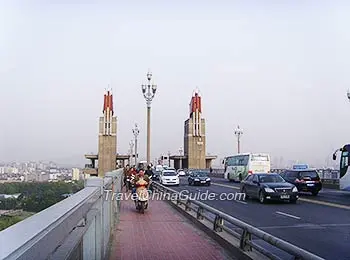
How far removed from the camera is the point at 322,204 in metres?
22.9

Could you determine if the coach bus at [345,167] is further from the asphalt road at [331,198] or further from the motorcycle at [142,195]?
the motorcycle at [142,195]

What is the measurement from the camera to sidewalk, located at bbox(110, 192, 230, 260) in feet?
33.3

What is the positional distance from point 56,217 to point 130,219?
45.8ft

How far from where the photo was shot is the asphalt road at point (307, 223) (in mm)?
11266

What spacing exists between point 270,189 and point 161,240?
1240 cm

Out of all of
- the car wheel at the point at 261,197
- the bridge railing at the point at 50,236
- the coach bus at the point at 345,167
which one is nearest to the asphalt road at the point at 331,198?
the coach bus at the point at 345,167

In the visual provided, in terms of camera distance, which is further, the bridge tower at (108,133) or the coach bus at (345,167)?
the bridge tower at (108,133)

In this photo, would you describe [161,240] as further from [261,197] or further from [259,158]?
[259,158]

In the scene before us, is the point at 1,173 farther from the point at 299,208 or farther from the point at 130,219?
the point at 299,208

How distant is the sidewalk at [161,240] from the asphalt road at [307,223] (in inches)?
72.0

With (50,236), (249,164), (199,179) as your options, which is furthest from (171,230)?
(249,164)

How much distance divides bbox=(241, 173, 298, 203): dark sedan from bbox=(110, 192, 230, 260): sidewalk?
697 cm

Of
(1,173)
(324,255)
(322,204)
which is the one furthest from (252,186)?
(1,173)

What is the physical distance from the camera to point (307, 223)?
1569cm
